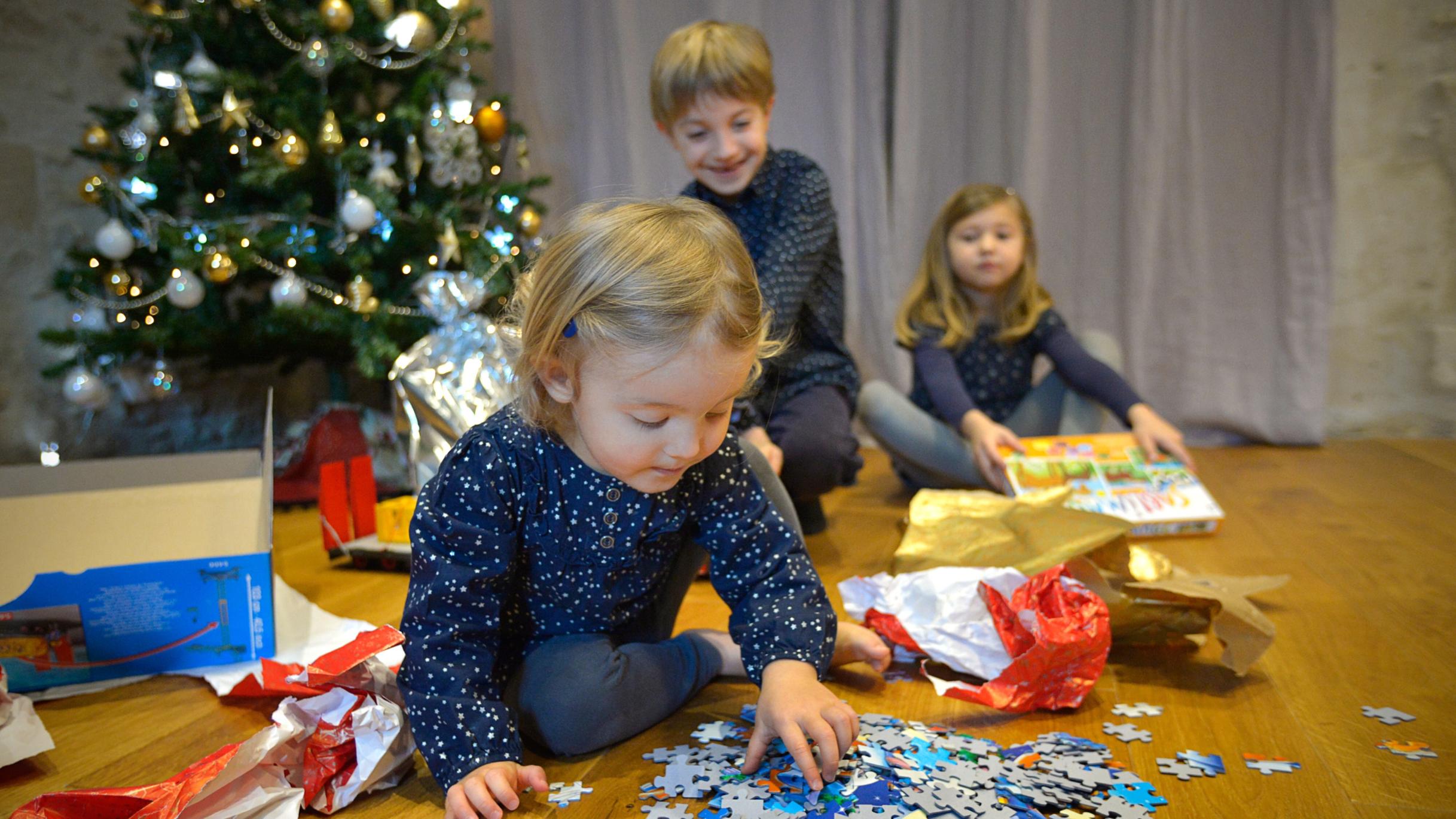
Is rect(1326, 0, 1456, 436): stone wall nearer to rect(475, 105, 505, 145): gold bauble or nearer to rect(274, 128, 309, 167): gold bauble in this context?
rect(475, 105, 505, 145): gold bauble

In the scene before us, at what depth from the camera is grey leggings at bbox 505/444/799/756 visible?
1.07 m

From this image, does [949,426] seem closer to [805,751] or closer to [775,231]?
[775,231]

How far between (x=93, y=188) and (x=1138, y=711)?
93.6 inches

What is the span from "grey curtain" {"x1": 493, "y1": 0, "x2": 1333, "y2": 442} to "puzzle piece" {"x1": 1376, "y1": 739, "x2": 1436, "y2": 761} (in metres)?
1.99

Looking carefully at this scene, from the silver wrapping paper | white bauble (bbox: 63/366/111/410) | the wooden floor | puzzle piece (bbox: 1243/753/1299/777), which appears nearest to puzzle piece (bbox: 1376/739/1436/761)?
the wooden floor

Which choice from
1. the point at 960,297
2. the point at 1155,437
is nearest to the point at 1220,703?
the point at 1155,437

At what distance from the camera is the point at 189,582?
1.31m

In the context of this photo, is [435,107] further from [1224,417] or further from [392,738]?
[1224,417]

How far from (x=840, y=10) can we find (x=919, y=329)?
1.11 m

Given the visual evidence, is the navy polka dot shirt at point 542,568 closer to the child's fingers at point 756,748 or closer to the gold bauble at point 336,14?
the child's fingers at point 756,748

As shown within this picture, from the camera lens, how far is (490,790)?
919 mm

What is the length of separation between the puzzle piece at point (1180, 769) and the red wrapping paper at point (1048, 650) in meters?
0.14

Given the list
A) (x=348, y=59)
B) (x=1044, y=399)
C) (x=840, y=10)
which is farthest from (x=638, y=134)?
(x=1044, y=399)

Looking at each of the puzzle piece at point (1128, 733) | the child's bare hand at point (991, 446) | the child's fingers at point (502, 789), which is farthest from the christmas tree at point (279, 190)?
the puzzle piece at point (1128, 733)
